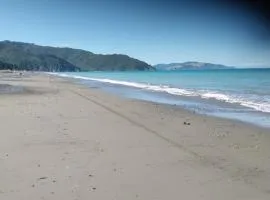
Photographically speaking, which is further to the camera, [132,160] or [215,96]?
[215,96]

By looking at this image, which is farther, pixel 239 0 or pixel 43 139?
pixel 43 139

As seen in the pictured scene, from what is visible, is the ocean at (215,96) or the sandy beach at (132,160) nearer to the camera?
the sandy beach at (132,160)

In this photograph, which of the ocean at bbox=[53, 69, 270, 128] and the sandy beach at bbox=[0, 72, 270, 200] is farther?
the ocean at bbox=[53, 69, 270, 128]

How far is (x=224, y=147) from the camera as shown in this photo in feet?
27.7

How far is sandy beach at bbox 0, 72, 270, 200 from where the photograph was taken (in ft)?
17.7

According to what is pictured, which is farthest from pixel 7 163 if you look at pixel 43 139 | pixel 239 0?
pixel 239 0

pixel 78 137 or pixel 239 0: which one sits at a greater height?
pixel 239 0

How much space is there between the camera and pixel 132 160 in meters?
7.14

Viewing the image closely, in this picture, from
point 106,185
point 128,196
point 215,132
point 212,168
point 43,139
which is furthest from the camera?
point 215,132

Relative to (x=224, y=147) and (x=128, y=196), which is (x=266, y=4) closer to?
(x=128, y=196)

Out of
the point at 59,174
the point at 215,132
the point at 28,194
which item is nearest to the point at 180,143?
the point at 215,132

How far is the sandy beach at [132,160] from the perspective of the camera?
17.7 ft

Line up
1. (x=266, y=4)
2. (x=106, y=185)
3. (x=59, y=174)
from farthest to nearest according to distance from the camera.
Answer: (x=59, y=174)
(x=106, y=185)
(x=266, y=4)

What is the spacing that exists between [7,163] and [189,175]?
2844mm
